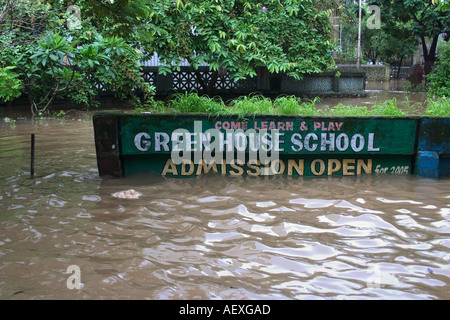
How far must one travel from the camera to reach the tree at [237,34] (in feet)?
45.1

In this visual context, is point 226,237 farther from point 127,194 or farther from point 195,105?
point 195,105

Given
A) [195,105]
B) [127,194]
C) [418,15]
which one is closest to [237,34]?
[195,105]

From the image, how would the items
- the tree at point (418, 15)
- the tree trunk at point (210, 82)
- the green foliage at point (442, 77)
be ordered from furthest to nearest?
the tree at point (418, 15)
the green foliage at point (442, 77)
the tree trunk at point (210, 82)

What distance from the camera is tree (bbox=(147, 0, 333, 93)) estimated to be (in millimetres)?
13758

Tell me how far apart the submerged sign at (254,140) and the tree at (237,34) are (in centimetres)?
774

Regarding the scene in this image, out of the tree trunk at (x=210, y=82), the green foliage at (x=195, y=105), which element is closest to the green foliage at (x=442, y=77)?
the tree trunk at (x=210, y=82)

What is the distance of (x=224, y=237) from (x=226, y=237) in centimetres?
2

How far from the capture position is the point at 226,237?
4.23 metres

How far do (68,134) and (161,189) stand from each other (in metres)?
5.38

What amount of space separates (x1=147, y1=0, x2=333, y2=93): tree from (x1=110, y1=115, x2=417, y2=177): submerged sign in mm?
7741

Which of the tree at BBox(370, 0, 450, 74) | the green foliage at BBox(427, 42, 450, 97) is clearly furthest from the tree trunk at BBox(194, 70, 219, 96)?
the tree at BBox(370, 0, 450, 74)

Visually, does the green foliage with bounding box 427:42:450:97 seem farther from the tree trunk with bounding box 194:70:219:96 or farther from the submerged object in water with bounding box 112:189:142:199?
the submerged object in water with bounding box 112:189:142:199

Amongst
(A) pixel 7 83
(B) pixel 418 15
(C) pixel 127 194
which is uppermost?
(B) pixel 418 15

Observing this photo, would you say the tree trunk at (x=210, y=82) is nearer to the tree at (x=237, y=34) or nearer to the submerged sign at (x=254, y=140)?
the tree at (x=237, y=34)
